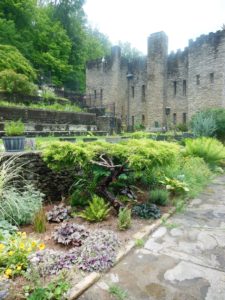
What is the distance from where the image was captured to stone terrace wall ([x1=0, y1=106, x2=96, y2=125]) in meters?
9.18

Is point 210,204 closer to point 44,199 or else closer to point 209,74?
point 44,199

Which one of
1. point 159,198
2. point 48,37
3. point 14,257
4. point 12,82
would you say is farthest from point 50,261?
point 48,37

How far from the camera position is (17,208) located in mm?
3021

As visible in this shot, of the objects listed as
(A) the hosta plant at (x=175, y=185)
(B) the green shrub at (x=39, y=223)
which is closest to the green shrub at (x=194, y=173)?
(A) the hosta plant at (x=175, y=185)

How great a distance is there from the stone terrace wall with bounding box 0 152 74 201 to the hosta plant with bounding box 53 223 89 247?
132 cm

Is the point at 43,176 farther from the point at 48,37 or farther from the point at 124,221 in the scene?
the point at 48,37

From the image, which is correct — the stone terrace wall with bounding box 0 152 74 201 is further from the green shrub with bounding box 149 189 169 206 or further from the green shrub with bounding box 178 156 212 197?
the green shrub with bounding box 178 156 212 197

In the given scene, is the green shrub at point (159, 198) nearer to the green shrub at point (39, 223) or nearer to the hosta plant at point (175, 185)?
the hosta plant at point (175, 185)

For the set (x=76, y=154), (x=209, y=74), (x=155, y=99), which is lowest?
(x=76, y=154)

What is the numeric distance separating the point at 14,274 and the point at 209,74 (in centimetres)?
1634

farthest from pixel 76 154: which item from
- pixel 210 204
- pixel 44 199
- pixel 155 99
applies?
pixel 155 99

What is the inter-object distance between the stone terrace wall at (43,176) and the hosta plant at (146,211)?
1467 mm

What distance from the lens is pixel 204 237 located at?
3.03 m

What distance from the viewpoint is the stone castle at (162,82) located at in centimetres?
1520
